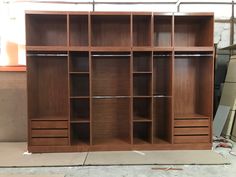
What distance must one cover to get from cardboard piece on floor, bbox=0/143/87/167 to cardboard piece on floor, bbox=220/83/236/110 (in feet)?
9.40

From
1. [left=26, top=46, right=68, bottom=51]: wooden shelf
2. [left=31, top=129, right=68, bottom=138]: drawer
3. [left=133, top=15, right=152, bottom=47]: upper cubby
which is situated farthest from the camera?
→ [left=133, top=15, right=152, bottom=47]: upper cubby

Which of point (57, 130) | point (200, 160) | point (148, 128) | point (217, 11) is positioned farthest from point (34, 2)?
point (200, 160)

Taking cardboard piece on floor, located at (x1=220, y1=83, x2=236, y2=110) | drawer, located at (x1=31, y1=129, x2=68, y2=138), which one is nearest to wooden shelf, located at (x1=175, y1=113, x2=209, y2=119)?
cardboard piece on floor, located at (x1=220, y1=83, x2=236, y2=110)

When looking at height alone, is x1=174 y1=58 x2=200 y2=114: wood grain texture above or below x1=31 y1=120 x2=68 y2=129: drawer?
above

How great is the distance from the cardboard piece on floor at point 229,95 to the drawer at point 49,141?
3.09 metres

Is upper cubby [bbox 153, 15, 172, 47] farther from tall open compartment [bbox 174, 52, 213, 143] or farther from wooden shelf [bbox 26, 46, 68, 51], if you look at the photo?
wooden shelf [bbox 26, 46, 68, 51]

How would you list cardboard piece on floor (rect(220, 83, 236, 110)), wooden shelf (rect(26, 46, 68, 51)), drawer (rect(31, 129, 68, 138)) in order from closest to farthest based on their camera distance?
wooden shelf (rect(26, 46, 68, 51)) < drawer (rect(31, 129, 68, 138)) < cardboard piece on floor (rect(220, 83, 236, 110))

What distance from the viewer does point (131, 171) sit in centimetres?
299

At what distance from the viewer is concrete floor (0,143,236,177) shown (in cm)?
288

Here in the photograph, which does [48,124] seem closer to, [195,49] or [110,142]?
[110,142]

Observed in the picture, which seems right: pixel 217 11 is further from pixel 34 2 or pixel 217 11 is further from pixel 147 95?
pixel 34 2

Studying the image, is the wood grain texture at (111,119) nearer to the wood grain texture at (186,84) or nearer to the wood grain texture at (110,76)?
the wood grain texture at (110,76)

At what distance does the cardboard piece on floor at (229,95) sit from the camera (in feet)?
14.6

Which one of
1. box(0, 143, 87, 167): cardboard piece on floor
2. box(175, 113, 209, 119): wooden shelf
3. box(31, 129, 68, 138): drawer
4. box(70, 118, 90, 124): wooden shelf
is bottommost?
box(0, 143, 87, 167): cardboard piece on floor
